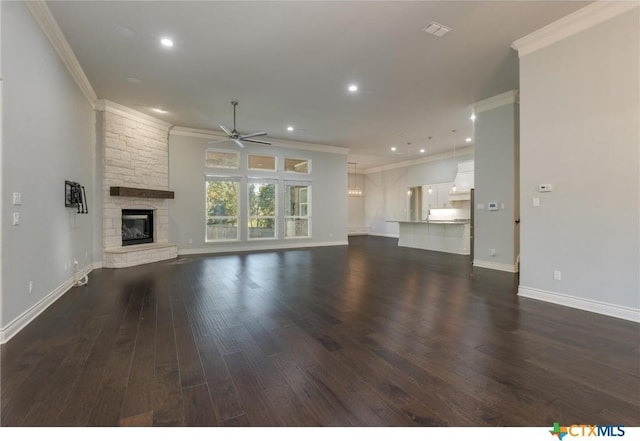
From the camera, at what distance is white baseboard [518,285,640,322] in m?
3.04

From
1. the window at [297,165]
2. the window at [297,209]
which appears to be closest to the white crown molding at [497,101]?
the window at [297,165]

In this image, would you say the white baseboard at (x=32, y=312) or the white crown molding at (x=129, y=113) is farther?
the white crown molding at (x=129, y=113)

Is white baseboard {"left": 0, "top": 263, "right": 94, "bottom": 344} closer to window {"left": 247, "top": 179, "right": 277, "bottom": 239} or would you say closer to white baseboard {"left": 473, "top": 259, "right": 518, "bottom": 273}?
window {"left": 247, "top": 179, "right": 277, "bottom": 239}

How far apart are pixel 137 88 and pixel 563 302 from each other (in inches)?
284

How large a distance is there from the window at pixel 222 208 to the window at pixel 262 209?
0.44m

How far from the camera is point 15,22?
2.77 m

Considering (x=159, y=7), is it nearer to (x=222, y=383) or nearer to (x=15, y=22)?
(x=15, y=22)

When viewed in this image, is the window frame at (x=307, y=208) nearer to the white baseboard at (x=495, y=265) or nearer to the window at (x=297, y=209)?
the window at (x=297, y=209)

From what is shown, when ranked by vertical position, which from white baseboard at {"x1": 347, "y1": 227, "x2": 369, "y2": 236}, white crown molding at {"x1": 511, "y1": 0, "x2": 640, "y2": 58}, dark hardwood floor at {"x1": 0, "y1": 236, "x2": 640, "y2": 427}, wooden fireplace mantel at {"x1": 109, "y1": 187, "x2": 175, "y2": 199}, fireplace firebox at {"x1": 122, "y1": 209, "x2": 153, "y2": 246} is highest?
white crown molding at {"x1": 511, "y1": 0, "x2": 640, "y2": 58}

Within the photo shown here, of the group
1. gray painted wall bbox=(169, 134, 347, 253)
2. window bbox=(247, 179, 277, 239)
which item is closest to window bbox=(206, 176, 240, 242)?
gray painted wall bbox=(169, 134, 347, 253)

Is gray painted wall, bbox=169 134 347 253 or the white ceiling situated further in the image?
gray painted wall, bbox=169 134 347 253

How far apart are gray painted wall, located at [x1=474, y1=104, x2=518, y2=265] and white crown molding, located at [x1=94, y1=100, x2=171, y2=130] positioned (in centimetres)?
729

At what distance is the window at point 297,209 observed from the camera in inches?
376

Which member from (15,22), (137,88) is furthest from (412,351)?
(137,88)
